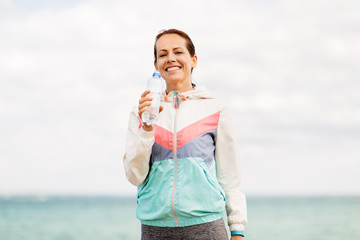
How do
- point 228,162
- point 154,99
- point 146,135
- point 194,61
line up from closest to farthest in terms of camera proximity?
1. point 146,135
2. point 154,99
3. point 228,162
4. point 194,61

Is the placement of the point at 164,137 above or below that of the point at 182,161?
above

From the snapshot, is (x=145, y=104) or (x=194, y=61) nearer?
(x=145, y=104)

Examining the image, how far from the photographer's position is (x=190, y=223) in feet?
8.23

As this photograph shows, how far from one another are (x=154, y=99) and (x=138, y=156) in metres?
0.34

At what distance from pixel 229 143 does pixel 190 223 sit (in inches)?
21.9

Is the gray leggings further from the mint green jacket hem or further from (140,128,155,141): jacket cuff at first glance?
(140,128,155,141): jacket cuff

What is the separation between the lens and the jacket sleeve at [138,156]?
2.50m

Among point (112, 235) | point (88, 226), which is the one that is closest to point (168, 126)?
point (112, 235)

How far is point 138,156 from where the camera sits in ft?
8.30

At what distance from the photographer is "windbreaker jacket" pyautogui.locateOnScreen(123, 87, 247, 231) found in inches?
98.9

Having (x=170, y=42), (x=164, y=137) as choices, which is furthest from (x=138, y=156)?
(x=170, y=42)

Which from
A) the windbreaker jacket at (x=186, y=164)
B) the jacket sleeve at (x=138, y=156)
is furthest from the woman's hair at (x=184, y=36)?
the jacket sleeve at (x=138, y=156)

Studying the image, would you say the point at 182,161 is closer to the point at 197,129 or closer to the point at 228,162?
the point at 197,129

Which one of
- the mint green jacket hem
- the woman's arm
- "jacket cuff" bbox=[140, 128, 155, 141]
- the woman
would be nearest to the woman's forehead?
the woman
